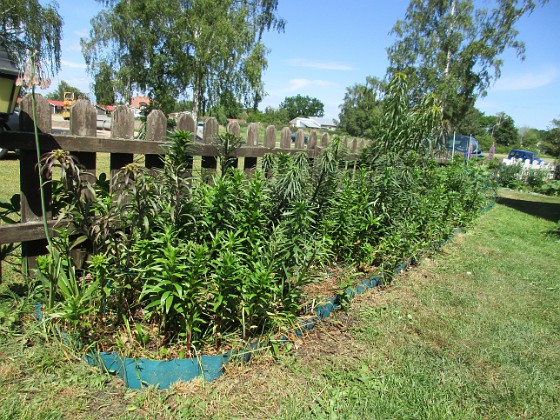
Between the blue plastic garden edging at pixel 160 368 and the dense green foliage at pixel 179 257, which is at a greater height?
the dense green foliage at pixel 179 257

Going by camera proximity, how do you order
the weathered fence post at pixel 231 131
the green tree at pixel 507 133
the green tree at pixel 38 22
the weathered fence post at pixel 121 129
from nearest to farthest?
the weathered fence post at pixel 121 129, the weathered fence post at pixel 231 131, the green tree at pixel 38 22, the green tree at pixel 507 133

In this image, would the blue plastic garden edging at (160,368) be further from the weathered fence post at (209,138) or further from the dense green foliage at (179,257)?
the weathered fence post at (209,138)

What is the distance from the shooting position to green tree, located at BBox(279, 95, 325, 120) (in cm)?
12731

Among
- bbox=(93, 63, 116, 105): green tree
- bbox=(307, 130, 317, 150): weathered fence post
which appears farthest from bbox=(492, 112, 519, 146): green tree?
bbox=(307, 130, 317, 150): weathered fence post

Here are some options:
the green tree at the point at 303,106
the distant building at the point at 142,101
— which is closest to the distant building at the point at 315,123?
the green tree at the point at 303,106

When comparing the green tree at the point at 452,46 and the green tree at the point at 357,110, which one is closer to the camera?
the green tree at the point at 452,46

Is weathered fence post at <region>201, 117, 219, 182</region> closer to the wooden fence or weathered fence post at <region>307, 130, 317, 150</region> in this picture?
the wooden fence

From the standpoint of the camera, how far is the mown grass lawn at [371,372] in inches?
81.9

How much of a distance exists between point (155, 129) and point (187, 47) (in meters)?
25.2

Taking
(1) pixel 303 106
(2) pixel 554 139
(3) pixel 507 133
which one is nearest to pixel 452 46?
(2) pixel 554 139

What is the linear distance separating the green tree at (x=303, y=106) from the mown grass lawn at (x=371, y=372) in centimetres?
12711

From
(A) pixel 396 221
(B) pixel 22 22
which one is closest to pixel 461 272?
(A) pixel 396 221

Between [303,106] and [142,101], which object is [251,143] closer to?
[142,101]

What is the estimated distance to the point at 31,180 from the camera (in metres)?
2.71
